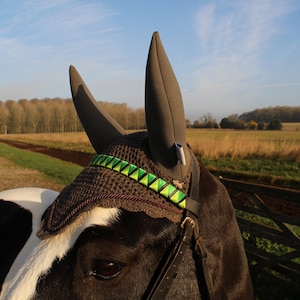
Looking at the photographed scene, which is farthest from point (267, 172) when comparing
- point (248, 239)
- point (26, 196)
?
point (26, 196)

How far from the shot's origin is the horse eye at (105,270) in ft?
4.48

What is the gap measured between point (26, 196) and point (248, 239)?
5385 mm

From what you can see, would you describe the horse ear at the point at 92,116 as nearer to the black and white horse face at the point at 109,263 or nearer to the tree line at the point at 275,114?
the black and white horse face at the point at 109,263

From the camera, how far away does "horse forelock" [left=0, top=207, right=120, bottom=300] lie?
4.36 feet

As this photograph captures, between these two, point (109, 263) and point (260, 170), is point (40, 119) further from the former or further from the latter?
point (109, 263)

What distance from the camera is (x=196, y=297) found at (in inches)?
61.8

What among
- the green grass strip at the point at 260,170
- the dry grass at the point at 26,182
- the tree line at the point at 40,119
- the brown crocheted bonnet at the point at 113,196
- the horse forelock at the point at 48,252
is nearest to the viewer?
the horse forelock at the point at 48,252

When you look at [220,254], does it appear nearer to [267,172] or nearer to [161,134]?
[161,134]

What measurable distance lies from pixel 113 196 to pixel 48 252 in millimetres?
332

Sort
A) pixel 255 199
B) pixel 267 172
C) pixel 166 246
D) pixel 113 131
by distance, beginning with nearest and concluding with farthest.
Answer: pixel 166 246, pixel 113 131, pixel 255 199, pixel 267 172

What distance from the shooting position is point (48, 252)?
139cm

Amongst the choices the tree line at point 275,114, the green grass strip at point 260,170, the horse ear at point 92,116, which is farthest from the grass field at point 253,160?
the tree line at point 275,114

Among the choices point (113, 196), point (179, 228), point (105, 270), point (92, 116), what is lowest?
point (105, 270)

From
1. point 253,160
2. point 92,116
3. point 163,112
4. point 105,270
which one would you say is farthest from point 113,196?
point 253,160
